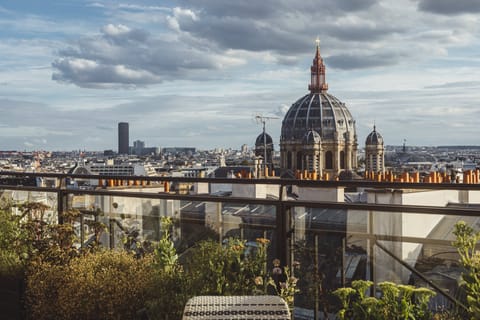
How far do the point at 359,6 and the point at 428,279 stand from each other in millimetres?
16716

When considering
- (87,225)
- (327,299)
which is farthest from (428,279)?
(87,225)

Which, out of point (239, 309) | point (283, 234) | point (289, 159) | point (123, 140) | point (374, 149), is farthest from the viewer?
point (123, 140)

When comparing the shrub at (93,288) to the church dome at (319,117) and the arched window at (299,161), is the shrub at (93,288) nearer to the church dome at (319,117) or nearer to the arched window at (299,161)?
the arched window at (299,161)

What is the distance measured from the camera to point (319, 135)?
11006 cm

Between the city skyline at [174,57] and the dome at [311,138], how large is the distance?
29873 mm

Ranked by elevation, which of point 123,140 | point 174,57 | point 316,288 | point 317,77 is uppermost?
point 317,77

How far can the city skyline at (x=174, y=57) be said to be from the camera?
13391 millimetres

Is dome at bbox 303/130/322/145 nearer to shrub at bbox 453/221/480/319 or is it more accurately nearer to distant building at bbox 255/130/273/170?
distant building at bbox 255/130/273/170

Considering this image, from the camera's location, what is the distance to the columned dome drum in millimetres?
108250

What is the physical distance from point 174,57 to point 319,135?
88.2 metres

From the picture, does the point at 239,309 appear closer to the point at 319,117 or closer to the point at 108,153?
the point at 319,117

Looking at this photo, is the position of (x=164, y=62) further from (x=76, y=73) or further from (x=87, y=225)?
(x=87, y=225)

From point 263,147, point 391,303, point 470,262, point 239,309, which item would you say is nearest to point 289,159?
point 263,147

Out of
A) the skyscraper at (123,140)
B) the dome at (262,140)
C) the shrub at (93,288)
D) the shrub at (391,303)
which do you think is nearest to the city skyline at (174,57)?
the shrub at (93,288)
